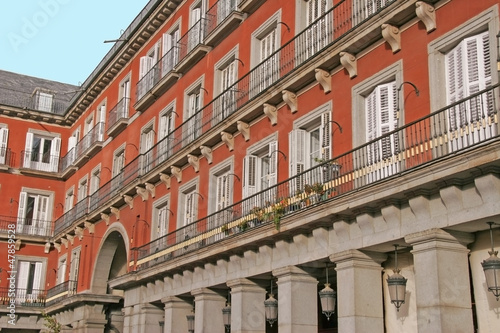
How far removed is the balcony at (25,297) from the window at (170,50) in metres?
16.5

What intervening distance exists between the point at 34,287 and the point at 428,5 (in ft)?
98.2

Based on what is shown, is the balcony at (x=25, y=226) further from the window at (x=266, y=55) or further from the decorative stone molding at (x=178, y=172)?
the window at (x=266, y=55)

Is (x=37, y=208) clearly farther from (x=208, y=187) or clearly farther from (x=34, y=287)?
(x=208, y=187)

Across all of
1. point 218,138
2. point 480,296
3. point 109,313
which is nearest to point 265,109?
point 218,138

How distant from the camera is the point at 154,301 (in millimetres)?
23766

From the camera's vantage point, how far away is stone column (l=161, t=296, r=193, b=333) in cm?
2230

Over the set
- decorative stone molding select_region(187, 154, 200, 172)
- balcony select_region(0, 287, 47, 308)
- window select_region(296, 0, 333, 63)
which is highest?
window select_region(296, 0, 333, 63)

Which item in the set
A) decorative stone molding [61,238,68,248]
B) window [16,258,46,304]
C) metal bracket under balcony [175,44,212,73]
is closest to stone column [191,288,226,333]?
metal bracket under balcony [175,44,212,73]

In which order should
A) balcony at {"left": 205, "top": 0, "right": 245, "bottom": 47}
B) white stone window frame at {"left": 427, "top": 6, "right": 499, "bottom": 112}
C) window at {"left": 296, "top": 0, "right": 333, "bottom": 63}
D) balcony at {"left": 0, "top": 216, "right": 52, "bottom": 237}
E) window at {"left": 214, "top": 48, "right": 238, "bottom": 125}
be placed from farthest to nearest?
balcony at {"left": 0, "top": 216, "right": 52, "bottom": 237} → balcony at {"left": 205, "top": 0, "right": 245, "bottom": 47} → window at {"left": 214, "top": 48, "right": 238, "bottom": 125} → window at {"left": 296, "top": 0, "right": 333, "bottom": 63} → white stone window frame at {"left": 427, "top": 6, "right": 499, "bottom": 112}

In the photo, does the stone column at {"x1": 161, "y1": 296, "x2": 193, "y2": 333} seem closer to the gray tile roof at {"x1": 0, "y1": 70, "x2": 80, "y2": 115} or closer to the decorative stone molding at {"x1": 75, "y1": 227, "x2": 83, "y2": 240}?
the decorative stone molding at {"x1": 75, "y1": 227, "x2": 83, "y2": 240}

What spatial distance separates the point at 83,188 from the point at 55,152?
5.00 meters

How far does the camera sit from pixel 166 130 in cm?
2672

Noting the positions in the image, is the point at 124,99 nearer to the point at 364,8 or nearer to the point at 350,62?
the point at 350,62

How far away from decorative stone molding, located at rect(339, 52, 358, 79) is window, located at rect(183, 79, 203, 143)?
810cm
